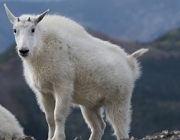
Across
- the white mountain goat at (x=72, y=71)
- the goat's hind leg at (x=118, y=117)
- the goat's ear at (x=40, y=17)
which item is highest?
the goat's ear at (x=40, y=17)

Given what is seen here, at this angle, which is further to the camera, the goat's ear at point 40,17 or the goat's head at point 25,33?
the goat's ear at point 40,17

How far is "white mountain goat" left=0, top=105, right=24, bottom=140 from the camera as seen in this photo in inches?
491

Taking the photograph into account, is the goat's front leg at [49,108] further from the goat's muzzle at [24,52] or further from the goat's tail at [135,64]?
the goat's tail at [135,64]

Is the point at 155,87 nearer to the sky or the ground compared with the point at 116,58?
nearer to the sky

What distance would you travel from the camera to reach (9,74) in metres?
34.1

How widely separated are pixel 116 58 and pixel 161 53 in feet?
93.7

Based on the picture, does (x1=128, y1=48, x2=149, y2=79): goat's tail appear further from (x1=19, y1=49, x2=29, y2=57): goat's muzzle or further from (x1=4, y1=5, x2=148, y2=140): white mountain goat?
(x1=19, y1=49, x2=29, y2=57): goat's muzzle

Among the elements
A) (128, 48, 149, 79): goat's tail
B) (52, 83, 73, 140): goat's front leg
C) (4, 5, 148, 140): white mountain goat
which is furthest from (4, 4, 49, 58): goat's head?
(128, 48, 149, 79): goat's tail

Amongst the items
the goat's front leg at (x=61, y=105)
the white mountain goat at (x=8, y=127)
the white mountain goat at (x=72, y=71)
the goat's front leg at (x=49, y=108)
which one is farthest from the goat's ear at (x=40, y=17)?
the white mountain goat at (x=8, y=127)

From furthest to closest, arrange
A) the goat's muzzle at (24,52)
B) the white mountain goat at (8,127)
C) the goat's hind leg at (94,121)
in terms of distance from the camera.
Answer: the goat's hind leg at (94,121) → the white mountain goat at (8,127) → the goat's muzzle at (24,52)

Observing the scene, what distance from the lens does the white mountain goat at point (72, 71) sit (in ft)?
38.5

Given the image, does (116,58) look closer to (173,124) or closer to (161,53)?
(173,124)

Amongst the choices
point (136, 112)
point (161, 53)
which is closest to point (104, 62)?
point (136, 112)

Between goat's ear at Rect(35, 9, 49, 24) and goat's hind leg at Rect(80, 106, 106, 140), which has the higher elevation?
goat's ear at Rect(35, 9, 49, 24)
